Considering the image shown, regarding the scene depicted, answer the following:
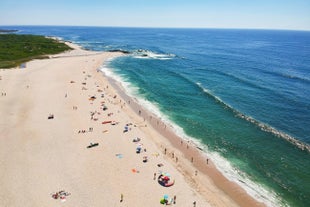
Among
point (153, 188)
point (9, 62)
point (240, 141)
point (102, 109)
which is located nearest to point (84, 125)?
point (102, 109)

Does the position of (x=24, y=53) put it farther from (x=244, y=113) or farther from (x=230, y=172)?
(x=230, y=172)

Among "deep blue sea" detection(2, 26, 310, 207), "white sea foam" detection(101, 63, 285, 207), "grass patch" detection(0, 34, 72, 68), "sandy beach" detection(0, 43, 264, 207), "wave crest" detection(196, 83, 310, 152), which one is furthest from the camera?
"grass patch" detection(0, 34, 72, 68)

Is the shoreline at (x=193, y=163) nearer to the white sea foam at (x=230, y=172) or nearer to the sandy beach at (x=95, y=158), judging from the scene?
the sandy beach at (x=95, y=158)

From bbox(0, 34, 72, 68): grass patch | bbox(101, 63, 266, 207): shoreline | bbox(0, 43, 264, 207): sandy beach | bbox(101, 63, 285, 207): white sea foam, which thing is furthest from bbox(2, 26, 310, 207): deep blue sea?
bbox(0, 34, 72, 68): grass patch

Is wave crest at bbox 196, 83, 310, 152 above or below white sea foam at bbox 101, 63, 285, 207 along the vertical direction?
above

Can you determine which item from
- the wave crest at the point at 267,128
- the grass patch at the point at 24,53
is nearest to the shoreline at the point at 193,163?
the wave crest at the point at 267,128

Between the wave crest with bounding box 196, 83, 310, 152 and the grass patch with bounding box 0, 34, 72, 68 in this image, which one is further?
the grass patch with bounding box 0, 34, 72, 68

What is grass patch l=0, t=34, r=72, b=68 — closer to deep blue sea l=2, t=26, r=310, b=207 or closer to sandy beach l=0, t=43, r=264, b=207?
deep blue sea l=2, t=26, r=310, b=207

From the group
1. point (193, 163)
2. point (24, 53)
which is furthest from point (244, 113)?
point (24, 53)

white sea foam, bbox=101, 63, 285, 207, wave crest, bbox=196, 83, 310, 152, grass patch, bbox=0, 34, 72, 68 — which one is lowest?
white sea foam, bbox=101, 63, 285, 207
